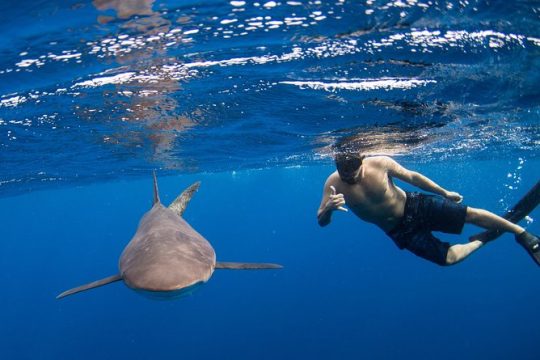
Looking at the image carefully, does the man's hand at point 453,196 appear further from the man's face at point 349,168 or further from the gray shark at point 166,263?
the gray shark at point 166,263

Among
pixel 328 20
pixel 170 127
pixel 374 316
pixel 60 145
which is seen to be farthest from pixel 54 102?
pixel 374 316

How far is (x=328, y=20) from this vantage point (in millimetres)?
5941

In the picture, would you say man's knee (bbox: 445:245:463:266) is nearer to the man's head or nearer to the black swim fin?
the black swim fin

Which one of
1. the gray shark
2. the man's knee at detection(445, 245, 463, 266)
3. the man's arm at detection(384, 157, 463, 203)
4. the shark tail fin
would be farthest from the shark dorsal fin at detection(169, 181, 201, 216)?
the shark tail fin

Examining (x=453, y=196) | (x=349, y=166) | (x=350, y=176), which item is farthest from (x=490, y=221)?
(x=349, y=166)

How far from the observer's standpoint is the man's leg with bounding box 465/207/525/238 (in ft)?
24.9

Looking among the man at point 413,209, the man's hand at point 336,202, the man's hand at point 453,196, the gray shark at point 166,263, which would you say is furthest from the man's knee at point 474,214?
the gray shark at point 166,263

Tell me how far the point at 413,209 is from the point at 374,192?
0.99m

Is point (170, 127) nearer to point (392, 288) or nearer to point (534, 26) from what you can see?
point (534, 26)

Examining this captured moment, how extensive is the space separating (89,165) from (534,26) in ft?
62.1

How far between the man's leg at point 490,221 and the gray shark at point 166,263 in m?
4.69

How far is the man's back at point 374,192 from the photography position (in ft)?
25.0

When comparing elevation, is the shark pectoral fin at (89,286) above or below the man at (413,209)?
above

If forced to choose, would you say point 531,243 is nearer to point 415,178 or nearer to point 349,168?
point 415,178
